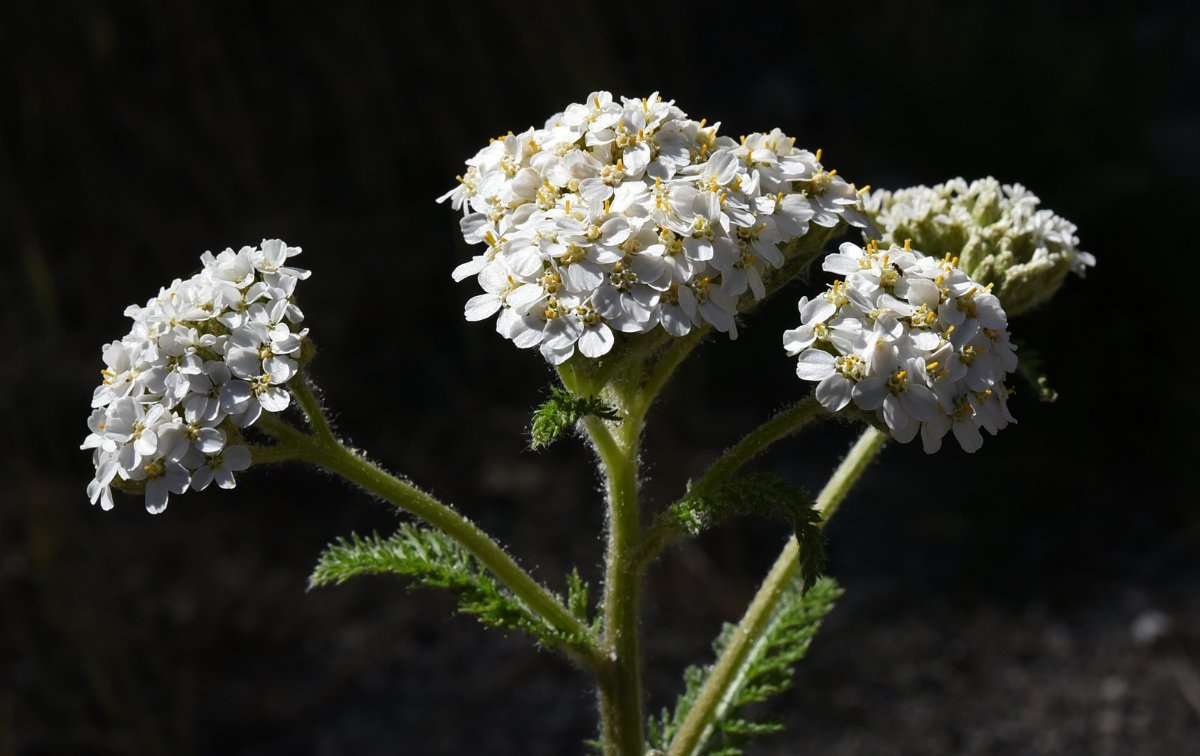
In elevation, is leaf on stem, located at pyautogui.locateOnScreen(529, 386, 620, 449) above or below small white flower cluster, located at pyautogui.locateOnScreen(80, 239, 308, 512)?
below

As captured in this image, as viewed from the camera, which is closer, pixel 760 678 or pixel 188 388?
pixel 188 388

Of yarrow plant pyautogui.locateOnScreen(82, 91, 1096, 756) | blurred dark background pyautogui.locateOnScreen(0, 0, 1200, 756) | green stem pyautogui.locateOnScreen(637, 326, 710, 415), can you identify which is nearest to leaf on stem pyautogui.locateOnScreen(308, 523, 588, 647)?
yarrow plant pyautogui.locateOnScreen(82, 91, 1096, 756)

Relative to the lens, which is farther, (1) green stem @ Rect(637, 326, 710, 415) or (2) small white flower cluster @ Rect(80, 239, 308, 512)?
(1) green stem @ Rect(637, 326, 710, 415)

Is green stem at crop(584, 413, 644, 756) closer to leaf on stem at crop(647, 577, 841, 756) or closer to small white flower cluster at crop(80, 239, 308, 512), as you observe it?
leaf on stem at crop(647, 577, 841, 756)

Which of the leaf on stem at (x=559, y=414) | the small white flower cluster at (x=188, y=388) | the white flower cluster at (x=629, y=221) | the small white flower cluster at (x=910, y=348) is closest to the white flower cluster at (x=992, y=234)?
the white flower cluster at (x=629, y=221)

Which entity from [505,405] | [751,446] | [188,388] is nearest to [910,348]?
[751,446]

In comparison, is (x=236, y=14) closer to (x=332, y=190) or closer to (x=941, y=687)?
(x=332, y=190)

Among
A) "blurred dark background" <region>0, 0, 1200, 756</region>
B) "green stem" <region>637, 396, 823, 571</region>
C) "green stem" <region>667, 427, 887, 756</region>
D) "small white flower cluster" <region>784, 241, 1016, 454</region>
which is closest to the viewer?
"small white flower cluster" <region>784, 241, 1016, 454</region>

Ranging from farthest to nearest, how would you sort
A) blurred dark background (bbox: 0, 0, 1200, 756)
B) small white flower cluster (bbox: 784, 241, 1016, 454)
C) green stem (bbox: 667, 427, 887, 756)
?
blurred dark background (bbox: 0, 0, 1200, 756)
green stem (bbox: 667, 427, 887, 756)
small white flower cluster (bbox: 784, 241, 1016, 454)

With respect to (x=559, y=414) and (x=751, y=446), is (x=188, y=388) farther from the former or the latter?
(x=751, y=446)
